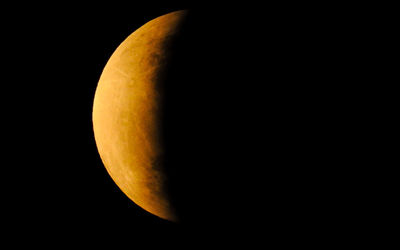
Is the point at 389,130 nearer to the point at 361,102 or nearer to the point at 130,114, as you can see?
the point at 361,102

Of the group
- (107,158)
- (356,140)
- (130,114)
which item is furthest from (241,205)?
(107,158)

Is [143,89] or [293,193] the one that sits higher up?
[143,89]

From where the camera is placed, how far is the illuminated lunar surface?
1920 millimetres

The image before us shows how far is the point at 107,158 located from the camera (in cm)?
230

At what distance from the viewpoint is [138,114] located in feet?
6.33

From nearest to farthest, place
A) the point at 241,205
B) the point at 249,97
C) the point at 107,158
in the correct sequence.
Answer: the point at 249,97
the point at 241,205
the point at 107,158

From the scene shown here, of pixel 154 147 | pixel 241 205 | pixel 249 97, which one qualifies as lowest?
pixel 241 205

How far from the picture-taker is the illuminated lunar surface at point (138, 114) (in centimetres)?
192

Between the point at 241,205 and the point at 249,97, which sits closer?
the point at 249,97

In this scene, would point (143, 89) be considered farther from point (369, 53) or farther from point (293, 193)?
point (369, 53)

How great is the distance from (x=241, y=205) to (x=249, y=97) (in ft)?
2.27

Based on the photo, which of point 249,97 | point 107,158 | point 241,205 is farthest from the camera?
point 107,158

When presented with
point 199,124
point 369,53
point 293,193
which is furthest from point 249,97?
point 369,53

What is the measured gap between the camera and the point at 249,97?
67.1 inches
